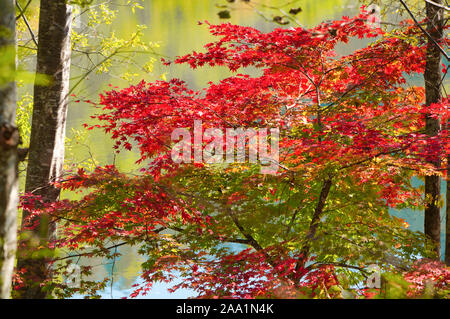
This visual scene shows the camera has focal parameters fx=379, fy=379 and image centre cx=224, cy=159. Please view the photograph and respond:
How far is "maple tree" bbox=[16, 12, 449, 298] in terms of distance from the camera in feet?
11.3

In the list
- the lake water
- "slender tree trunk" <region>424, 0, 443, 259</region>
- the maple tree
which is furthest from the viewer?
the lake water

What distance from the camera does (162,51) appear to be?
73.5 ft

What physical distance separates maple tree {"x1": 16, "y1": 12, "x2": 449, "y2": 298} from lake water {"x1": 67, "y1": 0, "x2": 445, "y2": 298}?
228 inches

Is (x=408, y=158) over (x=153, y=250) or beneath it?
over

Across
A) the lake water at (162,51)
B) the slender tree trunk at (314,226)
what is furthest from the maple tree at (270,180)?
the lake water at (162,51)

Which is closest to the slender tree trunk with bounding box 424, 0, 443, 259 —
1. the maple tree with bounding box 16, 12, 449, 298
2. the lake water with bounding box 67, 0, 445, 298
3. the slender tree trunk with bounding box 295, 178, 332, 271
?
the maple tree with bounding box 16, 12, 449, 298

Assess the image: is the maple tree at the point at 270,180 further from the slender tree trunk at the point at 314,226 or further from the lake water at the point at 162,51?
the lake water at the point at 162,51

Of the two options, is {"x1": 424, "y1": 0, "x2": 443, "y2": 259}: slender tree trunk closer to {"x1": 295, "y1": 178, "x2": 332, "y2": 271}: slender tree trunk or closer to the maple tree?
the maple tree

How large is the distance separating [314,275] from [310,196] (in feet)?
2.90

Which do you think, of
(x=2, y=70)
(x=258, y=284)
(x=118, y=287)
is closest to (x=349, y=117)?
(x=258, y=284)

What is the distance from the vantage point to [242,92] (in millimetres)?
4379

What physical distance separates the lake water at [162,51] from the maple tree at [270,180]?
5799mm
